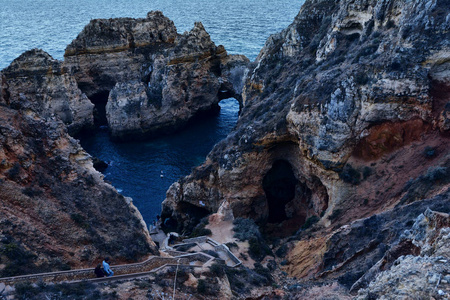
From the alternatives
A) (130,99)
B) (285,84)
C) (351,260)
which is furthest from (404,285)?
(130,99)

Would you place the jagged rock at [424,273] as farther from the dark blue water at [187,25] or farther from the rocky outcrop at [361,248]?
the dark blue water at [187,25]

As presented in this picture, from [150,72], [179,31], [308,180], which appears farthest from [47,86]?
[179,31]

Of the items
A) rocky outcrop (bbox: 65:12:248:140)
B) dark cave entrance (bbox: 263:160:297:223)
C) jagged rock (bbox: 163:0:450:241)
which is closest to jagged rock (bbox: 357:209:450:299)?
jagged rock (bbox: 163:0:450:241)

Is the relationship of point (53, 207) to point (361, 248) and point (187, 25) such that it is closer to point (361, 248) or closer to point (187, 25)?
point (361, 248)

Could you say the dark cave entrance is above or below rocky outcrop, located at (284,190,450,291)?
below

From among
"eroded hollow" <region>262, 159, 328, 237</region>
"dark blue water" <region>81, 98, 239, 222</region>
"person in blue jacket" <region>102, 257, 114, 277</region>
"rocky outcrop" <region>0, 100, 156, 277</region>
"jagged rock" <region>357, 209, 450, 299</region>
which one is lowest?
"dark blue water" <region>81, 98, 239, 222</region>

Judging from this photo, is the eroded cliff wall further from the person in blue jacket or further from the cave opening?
the cave opening
